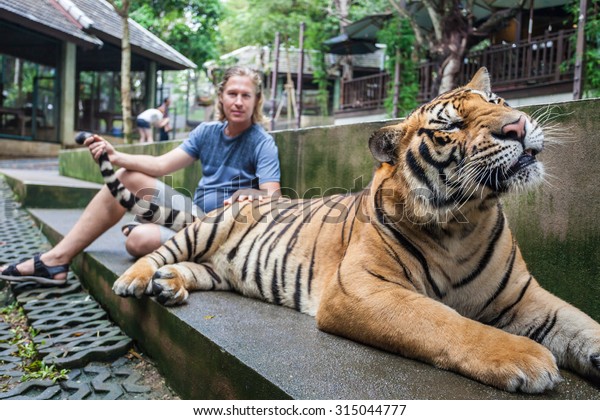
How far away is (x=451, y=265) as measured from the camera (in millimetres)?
1984

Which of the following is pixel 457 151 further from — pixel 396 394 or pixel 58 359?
pixel 58 359

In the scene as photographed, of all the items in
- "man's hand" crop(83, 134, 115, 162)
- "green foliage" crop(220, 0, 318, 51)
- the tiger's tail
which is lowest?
the tiger's tail

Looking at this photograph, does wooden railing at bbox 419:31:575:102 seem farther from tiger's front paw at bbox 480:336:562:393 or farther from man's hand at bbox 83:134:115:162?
tiger's front paw at bbox 480:336:562:393

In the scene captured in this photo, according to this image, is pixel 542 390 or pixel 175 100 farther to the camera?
pixel 175 100

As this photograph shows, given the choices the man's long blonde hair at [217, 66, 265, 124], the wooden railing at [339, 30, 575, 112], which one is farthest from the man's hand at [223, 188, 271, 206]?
the wooden railing at [339, 30, 575, 112]

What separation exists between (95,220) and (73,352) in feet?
4.25

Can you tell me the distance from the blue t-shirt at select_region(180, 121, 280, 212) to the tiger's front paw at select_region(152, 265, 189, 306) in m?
1.06

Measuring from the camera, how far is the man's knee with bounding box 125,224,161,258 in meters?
3.45

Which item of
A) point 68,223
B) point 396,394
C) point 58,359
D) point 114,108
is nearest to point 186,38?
point 114,108

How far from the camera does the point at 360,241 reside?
220 cm

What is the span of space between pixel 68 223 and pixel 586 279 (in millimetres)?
4752

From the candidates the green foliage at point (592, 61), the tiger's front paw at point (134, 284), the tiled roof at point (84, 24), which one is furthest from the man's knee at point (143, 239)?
the tiled roof at point (84, 24)

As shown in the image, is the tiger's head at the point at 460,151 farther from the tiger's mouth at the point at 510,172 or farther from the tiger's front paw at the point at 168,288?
the tiger's front paw at the point at 168,288

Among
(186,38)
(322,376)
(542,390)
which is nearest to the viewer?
(542,390)
